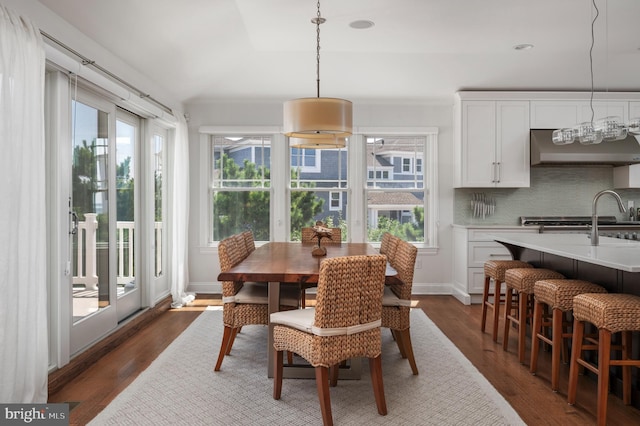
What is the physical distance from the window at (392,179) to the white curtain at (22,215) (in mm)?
4177

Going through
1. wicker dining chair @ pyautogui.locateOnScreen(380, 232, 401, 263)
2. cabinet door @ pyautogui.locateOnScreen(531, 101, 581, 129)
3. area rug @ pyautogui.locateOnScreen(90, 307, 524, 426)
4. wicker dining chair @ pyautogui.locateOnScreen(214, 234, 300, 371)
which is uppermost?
cabinet door @ pyautogui.locateOnScreen(531, 101, 581, 129)

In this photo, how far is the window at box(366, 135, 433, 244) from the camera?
20.2 feet

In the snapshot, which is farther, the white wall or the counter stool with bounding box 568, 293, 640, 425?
the white wall

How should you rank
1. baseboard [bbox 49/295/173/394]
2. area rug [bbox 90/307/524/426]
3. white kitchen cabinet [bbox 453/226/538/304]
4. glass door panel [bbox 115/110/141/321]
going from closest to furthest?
area rug [bbox 90/307/524/426]
baseboard [bbox 49/295/173/394]
glass door panel [bbox 115/110/141/321]
white kitchen cabinet [bbox 453/226/538/304]

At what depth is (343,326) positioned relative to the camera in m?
2.48

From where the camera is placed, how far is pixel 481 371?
10.8 ft

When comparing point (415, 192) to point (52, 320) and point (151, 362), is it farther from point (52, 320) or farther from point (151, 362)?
point (52, 320)

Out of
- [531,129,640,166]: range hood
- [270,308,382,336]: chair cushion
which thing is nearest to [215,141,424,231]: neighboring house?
[531,129,640,166]: range hood

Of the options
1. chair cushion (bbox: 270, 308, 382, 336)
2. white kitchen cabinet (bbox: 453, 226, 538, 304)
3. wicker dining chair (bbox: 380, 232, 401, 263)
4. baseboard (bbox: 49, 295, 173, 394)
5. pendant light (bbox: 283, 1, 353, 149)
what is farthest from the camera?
white kitchen cabinet (bbox: 453, 226, 538, 304)

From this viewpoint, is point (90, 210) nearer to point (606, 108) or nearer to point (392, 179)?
A: point (392, 179)

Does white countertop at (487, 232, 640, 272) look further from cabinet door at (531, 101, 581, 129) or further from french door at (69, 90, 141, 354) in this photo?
french door at (69, 90, 141, 354)

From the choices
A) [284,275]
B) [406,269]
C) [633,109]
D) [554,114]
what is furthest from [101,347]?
[633,109]

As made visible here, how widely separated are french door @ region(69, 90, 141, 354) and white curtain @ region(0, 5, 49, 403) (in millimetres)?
768

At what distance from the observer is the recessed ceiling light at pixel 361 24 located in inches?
172
